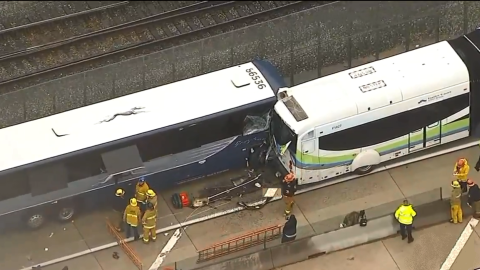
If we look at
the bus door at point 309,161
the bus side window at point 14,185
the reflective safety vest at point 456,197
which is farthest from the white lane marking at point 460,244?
the bus side window at point 14,185

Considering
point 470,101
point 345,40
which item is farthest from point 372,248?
point 345,40

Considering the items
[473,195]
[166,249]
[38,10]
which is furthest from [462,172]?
[38,10]

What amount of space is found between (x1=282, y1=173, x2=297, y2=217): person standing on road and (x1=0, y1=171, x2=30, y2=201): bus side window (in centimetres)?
607

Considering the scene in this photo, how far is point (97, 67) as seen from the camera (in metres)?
30.6

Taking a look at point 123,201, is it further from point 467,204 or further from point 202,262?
point 467,204

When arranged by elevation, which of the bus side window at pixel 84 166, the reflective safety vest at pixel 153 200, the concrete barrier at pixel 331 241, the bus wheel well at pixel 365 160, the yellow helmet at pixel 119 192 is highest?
the bus side window at pixel 84 166

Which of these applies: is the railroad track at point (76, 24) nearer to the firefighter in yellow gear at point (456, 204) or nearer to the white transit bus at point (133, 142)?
the white transit bus at point (133, 142)

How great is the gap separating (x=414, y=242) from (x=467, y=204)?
1.69 metres

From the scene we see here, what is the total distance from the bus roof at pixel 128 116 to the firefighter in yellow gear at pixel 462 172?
15.7ft

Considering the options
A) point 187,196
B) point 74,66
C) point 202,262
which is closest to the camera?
point 202,262

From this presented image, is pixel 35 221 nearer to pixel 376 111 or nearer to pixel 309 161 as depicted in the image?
pixel 309 161

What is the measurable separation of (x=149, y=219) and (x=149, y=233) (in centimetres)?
68

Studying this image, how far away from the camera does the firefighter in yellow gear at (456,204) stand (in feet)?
84.9

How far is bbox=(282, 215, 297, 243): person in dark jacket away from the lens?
84.6 ft
